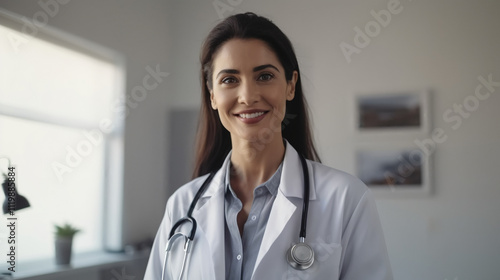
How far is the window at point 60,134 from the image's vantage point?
7.11 ft

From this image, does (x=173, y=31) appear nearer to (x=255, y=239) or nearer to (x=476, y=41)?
(x=476, y=41)

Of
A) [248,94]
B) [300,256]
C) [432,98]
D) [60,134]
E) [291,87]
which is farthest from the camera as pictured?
[432,98]

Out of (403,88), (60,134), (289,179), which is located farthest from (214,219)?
(403,88)

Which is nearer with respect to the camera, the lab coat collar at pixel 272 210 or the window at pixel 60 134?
the lab coat collar at pixel 272 210

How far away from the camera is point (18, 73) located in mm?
2195

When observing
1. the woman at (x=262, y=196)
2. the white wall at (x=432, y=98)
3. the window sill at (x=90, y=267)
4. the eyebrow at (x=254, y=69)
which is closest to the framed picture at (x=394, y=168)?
the white wall at (x=432, y=98)

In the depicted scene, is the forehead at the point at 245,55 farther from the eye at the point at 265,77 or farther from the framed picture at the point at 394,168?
the framed picture at the point at 394,168

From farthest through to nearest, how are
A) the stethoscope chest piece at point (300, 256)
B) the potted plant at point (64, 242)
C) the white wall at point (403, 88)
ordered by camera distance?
the white wall at point (403, 88)
the potted plant at point (64, 242)
the stethoscope chest piece at point (300, 256)

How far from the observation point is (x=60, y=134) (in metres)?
2.47

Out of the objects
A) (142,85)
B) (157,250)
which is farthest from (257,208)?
(142,85)

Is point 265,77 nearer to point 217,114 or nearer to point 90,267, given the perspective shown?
point 217,114

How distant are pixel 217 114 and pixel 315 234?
0.46 metres

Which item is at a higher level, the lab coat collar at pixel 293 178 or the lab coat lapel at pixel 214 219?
the lab coat collar at pixel 293 178

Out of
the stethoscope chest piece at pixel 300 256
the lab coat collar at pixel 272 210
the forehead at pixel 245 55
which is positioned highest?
the forehead at pixel 245 55
